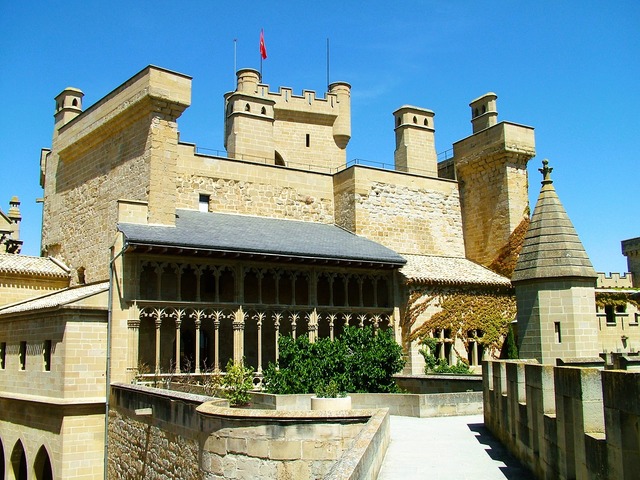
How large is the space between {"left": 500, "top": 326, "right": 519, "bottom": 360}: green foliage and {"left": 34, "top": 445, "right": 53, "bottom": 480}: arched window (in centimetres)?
1744

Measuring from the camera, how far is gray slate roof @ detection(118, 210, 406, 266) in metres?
21.7

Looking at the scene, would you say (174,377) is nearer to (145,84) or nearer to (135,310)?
(135,310)

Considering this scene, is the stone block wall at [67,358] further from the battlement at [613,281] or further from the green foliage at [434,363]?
the battlement at [613,281]

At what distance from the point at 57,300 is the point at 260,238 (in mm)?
6996

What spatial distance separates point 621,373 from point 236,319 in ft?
59.7

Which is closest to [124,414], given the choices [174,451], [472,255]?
[174,451]

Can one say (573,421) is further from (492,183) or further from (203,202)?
(492,183)

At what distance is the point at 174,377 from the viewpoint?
21.0 meters

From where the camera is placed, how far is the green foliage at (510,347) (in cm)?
2745

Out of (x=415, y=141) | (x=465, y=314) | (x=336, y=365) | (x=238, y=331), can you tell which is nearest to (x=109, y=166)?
(x=238, y=331)

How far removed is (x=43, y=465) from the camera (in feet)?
70.5

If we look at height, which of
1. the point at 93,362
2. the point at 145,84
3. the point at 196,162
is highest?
the point at 145,84

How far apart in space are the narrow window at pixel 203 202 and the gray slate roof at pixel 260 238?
0.59 meters

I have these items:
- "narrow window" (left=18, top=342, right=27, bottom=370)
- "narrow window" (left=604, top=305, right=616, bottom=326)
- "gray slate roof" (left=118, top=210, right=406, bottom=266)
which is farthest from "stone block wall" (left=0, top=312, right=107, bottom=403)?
"narrow window" (left=604, top=305, right=616, bottom=326)
